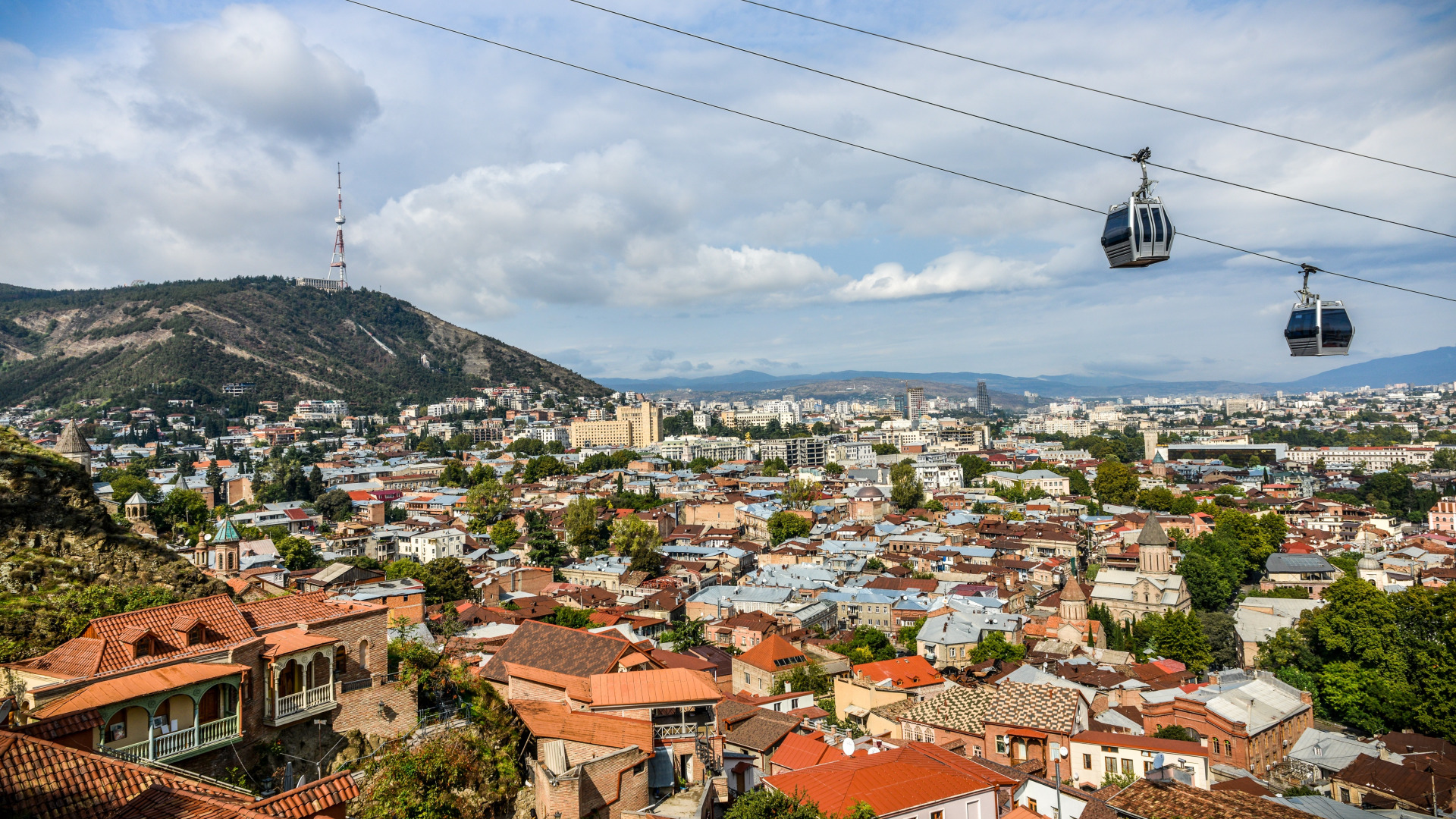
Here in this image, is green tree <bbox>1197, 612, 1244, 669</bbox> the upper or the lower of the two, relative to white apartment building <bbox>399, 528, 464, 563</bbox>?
lower

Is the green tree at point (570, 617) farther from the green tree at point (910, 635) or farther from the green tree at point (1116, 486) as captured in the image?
the green tree at point (1116, 486)

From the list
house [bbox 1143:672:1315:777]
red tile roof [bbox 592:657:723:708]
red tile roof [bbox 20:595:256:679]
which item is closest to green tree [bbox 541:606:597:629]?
red tile roof [bbox 592:657:723:708]

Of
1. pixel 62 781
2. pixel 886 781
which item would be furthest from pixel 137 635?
pixel 886 781

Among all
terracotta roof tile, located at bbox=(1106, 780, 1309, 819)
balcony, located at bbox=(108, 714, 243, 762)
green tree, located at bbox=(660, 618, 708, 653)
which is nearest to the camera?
balcony, located at bbox=(108, 714, 243, 762)

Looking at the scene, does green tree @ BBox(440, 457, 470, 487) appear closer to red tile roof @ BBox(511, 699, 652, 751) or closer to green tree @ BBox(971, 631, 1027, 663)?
green tree @ BBox(971, 631, 1027, 663)

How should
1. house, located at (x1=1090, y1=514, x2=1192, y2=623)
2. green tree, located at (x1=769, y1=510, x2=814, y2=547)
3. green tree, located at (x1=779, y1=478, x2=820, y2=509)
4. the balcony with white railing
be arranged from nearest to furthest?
→ the balcony with white railing
house, located at (x1=1090, y1=514, x2=1192, y2=623)
green tree, located at (x1=769, y1=510, x2=814, y2=547)
green tree, located at (x1=779, y1=478, x2=820, y2=509)

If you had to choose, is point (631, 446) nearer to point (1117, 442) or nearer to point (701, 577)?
point (1117, 442)
